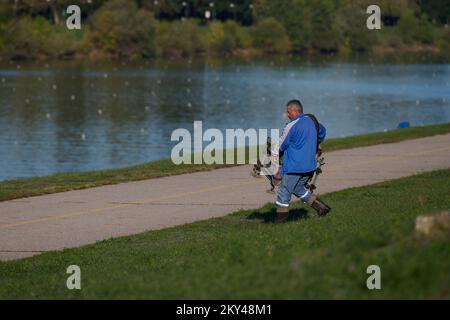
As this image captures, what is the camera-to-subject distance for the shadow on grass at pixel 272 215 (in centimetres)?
1705

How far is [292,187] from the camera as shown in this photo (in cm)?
1568

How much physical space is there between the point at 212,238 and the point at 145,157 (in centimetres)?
2312

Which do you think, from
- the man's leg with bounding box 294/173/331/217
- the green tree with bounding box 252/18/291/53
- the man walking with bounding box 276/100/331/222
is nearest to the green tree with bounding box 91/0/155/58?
the green tree with bounding box 252/18/291/53

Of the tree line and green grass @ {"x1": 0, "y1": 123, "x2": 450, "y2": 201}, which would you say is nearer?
green grass @ {"x1": 0, "y1": 123, "x2": 450, "y2": 201}

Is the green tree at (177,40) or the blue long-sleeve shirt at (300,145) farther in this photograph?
the green tree at (177,40)

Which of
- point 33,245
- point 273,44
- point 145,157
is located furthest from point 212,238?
point 273,44

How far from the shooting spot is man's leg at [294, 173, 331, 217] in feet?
51.7

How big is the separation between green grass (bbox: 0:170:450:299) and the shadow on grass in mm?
14

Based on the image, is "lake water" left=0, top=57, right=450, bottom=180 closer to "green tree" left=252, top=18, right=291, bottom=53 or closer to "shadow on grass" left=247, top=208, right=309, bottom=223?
"shadow on grass" left=247, top=208, right=309, bottom=223

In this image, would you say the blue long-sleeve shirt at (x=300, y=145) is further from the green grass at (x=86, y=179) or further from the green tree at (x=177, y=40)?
the green tree at (x=177, y=40)

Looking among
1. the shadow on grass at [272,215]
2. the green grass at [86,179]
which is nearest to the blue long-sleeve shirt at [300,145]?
the shadow on grass at [272,215]

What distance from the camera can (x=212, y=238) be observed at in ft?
50.4

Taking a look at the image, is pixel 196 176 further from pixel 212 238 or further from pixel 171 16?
pixel 171 16

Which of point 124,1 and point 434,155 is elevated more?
point 124,1
